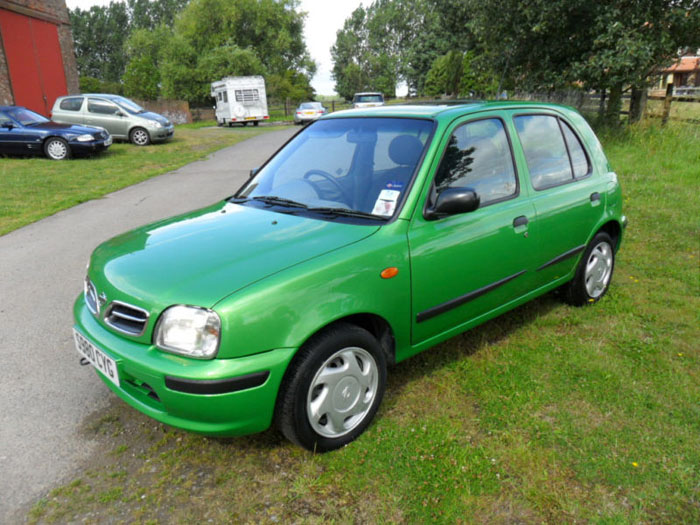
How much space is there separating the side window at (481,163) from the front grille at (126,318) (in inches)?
69.6

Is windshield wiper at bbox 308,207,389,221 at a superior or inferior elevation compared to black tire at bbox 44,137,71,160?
superior

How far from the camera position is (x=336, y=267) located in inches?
105

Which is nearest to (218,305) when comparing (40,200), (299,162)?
(299,162)

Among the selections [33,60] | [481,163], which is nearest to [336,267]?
[481,163]

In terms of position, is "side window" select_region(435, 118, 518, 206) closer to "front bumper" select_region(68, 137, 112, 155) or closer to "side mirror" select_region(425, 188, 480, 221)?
"side mirror" select_region(425, 188, 480, 221)

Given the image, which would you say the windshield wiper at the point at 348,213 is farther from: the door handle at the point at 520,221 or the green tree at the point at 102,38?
the green tree at the point at 102,38

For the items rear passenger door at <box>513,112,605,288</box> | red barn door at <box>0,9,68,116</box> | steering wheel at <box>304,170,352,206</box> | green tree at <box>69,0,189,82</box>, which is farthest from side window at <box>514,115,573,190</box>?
green tree at <box>69,0,189,82</box>

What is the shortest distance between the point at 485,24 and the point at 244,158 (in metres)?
7.85

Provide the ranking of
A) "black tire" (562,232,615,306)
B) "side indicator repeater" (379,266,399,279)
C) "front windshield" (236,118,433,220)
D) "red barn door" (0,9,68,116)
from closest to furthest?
1. "side indicator repeater" (379,266,399,279)
2. "front windshield" (236,118,433,220)
3. "black tire" (562,232,615,306)
4. "red barn door" (0,9,68,116)

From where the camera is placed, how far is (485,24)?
15312 millimetres

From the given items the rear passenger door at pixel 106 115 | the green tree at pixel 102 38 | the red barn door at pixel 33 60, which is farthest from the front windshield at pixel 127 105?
the green tree at pixel 102 38

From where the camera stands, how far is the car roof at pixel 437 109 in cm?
344

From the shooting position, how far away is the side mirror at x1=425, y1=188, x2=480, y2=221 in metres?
3.02

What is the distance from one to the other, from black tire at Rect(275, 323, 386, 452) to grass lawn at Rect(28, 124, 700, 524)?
4.8 inches
